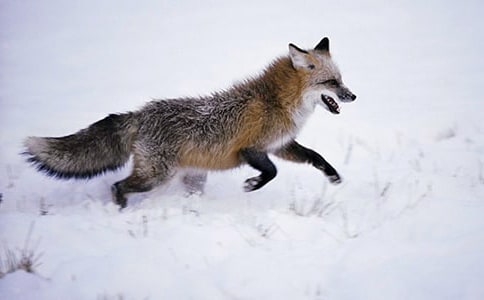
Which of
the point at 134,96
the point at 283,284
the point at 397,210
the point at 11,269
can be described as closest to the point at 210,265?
the point at 283,284

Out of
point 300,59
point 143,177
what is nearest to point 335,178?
point 300,59

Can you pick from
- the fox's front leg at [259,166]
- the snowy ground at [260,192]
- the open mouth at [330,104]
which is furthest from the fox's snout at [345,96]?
the fox's front leg at [259,166]

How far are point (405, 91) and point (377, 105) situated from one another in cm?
154

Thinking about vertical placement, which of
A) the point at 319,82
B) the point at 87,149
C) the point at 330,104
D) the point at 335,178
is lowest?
the point at 87,149

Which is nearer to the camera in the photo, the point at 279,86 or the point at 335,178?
the point at 279,86

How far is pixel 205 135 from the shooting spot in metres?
6.78

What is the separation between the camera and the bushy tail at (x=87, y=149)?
6.34 metres

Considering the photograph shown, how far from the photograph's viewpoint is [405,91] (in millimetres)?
14180

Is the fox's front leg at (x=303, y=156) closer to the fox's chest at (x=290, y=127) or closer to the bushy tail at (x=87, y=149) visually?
A: the fox's chest at (x=290, y=127)

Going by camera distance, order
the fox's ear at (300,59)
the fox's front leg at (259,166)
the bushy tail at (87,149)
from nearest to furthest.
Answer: the bushy tail at (87,149) → the fox's front leg at (259,166) → the fox's ear at (300,59)

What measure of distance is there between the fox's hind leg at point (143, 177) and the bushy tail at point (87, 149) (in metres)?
0.26

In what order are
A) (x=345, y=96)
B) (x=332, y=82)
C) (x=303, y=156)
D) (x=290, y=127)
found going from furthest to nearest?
(x=303, y=156) < (x=332, y=82) < (x=345, y=96) < (x=290, y=127)

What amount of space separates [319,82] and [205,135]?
1591 mm

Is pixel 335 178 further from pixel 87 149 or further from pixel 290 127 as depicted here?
pixel 87 149
